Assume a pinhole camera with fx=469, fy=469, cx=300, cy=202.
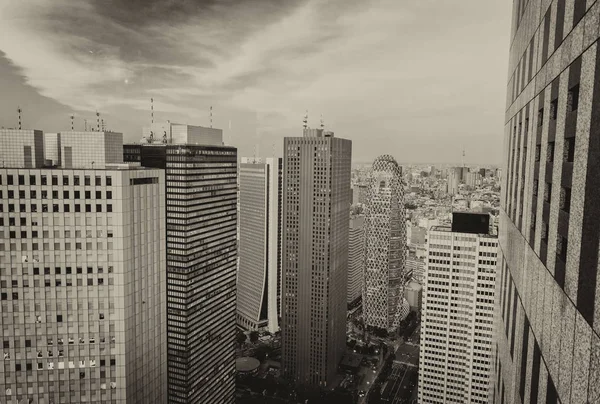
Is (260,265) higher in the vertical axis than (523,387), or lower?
lower

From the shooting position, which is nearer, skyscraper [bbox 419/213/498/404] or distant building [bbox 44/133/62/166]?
distant building [bbox 44/133/62/166]

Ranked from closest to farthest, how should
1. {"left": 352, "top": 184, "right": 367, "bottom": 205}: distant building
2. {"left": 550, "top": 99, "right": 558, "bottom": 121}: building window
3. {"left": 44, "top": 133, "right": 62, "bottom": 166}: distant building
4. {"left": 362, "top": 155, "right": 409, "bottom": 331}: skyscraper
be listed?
{"left": 550, "top": 99, "right": 558, "bottom": 121}: building window
{"left": 44, "top": 133, "right": 62, "bottom": 166}: distant building
{"left": 362, "top": 155, "right": 409, "bottom": 331}: skyscraper
{"left": 352, "top": 184, "right": 367, "bottom": 205}: distant building

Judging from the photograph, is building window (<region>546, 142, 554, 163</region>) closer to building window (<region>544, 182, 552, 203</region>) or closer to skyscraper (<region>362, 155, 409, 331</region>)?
building window (<region>544, 182, 552, 203</region>)

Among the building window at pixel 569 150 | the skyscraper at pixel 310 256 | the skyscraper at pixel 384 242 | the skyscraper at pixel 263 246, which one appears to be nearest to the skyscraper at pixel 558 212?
the building window at pixel 569 150

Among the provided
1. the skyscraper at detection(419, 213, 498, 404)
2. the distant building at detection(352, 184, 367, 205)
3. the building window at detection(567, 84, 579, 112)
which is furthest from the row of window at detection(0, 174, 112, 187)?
the distant building at detection(352, 184, 367, 205)

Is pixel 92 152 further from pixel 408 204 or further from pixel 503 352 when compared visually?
pixel 408 204

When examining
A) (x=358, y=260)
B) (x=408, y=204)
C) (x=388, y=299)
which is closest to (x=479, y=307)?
(x=388, y=299)

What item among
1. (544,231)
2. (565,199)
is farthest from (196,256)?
(565,199)
